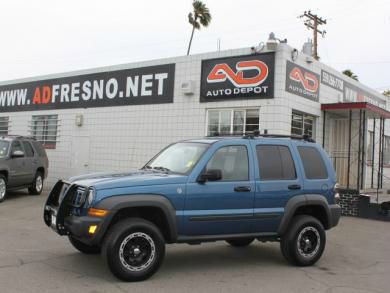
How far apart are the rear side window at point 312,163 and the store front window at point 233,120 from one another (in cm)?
595

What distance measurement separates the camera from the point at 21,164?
14633mm

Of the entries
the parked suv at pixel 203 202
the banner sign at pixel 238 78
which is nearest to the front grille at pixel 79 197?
the parked suv at pixel 203 202

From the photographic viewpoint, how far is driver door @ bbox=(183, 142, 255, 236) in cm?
624

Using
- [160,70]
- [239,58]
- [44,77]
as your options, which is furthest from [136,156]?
[44,77]

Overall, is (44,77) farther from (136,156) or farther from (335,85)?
(335,85)

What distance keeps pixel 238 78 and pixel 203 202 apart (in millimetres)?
8271

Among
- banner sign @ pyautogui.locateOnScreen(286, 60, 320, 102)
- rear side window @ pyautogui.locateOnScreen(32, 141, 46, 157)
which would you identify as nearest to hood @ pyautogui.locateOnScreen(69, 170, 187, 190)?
banner sign @ pyautogui.locateOnScreen(286, 60, 320, 102)

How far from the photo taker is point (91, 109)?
18.2 metres

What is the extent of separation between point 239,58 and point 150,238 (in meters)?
9.12

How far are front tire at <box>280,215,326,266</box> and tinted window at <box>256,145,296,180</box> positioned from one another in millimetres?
726

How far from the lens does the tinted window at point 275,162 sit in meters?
6.95

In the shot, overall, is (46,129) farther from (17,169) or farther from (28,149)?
(17,169)

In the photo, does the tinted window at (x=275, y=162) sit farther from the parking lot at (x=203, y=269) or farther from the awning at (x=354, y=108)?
the awning at (x=354, y=108)

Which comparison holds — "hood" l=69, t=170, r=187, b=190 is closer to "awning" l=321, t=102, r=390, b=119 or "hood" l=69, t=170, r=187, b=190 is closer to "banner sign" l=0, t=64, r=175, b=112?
"awning" l=321, t=102, r=390, b=119
